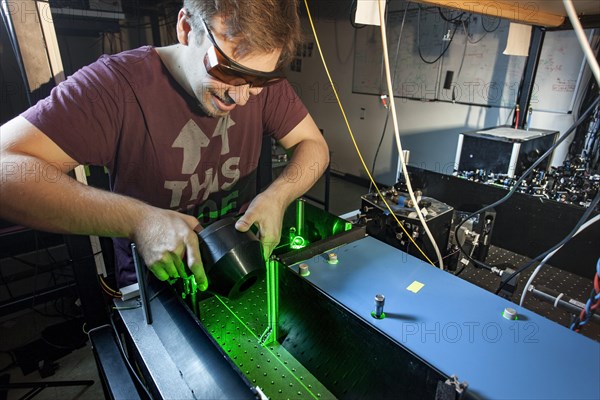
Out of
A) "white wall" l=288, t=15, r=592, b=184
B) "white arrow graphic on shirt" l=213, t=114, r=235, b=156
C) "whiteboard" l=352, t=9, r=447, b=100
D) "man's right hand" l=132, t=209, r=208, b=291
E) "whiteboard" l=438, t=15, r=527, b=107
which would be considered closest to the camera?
"man's right hand" l=132, t=209, r=208, b=291

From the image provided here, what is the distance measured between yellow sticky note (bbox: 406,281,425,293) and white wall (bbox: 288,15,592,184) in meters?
2.39

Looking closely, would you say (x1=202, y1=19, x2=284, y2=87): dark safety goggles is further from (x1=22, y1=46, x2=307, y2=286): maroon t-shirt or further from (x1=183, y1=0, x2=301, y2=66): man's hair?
(x1=22, y1=46, x2=307, y2=286): maroon t-shirt

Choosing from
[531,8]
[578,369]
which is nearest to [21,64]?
[578,369]

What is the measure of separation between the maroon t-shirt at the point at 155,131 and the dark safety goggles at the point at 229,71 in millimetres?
290

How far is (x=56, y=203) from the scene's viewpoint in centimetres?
61

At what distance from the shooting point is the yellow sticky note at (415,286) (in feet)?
1.93

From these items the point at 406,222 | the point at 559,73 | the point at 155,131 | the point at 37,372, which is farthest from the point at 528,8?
the point at 37,372

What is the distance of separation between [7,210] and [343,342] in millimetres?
616

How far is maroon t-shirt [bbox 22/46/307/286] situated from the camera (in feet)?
2.50

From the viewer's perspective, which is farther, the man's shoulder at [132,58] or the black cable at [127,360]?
the man's shoulder at [132,58]

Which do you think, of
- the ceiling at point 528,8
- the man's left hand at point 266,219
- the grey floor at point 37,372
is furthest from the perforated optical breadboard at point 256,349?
Result: the grey floor at point 37,372

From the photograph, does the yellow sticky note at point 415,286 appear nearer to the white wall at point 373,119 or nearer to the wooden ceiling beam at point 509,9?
the wooden ceiling beam at point 509,9

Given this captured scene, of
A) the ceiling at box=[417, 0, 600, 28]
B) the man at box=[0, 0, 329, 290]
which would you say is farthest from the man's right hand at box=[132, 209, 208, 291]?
the ceiling at box=[417, 0, 600, 28]

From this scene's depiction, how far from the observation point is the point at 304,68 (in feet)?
16.8
